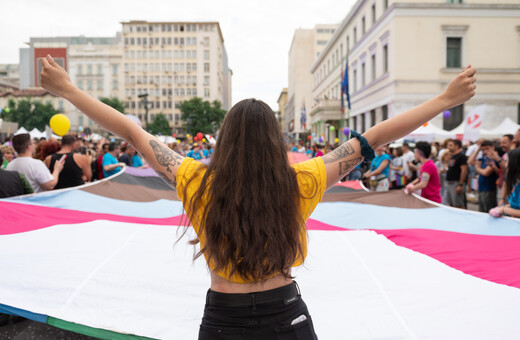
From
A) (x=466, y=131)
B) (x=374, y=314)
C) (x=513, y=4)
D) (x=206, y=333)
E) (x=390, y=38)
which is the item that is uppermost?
(x=513, y=4)

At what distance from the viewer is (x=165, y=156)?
→ 190 cm

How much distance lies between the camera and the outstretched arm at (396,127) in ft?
6.09

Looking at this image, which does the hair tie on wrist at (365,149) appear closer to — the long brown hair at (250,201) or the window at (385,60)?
the long brown hair at (250,201)

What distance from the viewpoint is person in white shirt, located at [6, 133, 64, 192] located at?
5944 mm

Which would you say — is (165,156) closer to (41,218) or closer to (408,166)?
(41,218)

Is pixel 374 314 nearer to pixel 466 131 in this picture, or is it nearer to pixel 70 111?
pixel 466 131

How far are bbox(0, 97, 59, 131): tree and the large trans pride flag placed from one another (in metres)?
71.0

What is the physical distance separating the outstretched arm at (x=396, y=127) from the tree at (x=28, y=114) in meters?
74.5

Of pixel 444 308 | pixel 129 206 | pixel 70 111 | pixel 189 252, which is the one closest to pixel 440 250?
pixel 444 308

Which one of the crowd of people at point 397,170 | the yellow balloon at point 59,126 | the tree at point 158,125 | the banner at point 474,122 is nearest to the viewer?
the crowd of people at point 397,170

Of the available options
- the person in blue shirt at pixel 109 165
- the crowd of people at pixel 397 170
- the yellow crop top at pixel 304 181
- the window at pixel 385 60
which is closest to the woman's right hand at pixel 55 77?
the yellow crop top at pixel 304 181

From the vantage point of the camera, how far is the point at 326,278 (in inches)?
149

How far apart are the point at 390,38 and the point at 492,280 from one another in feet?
93.3

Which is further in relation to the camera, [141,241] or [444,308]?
[141,241]
